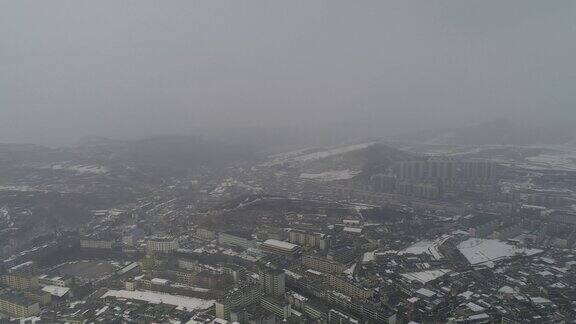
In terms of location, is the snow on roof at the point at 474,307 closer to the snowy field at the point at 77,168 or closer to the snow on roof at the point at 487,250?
the snow on roof at the point at 487,250

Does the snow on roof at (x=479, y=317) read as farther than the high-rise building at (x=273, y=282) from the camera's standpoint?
No

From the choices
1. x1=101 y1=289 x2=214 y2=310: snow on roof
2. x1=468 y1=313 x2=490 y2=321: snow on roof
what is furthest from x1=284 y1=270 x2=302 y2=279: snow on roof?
x1=468 y1=313 x2=490 y2=321: snow on roof

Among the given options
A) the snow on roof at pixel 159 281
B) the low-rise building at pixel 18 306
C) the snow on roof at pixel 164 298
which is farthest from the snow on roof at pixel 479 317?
the low-rise building at pixel 18 306

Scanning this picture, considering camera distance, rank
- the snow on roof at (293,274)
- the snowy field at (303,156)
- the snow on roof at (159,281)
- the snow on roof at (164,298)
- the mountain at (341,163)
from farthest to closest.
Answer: the snowy field at (303,156)
the mountain at (341,163)
the snow on roof at (293,274)
the snow on roof at (159,281)
the snow on roof at (164,298)

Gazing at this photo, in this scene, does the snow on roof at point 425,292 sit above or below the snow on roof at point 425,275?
above

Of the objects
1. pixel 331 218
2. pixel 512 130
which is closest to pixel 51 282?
pixel 331 218

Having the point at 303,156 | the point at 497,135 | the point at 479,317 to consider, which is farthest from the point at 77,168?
the point at 497,135

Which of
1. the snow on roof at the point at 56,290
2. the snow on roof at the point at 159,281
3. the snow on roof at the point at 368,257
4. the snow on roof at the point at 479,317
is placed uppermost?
the snow on roof at the point at 159,281

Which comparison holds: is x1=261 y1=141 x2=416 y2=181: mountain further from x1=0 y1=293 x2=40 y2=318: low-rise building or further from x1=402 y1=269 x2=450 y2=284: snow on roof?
x1=0 y1=293 x2=40 y2=318: low-rise building
